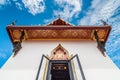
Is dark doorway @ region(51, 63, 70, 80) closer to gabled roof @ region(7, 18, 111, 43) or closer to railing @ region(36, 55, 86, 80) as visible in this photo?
railing @ region(36, 55, 86, 80)

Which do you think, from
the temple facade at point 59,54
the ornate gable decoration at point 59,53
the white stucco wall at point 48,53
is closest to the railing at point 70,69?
the temple facade at point 59,54

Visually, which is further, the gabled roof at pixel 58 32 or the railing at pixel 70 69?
the gabled roof at pixel 58 32

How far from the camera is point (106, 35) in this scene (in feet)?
22.1

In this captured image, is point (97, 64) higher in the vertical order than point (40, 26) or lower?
lower

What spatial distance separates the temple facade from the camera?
198 inches

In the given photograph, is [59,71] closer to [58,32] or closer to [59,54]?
[59,54]

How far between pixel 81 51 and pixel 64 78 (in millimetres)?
1411

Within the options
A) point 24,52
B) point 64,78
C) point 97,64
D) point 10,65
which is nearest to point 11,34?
point 24,52

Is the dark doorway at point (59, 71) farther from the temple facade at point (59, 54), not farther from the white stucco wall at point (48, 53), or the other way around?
the white stucco wall at point (48, 53)

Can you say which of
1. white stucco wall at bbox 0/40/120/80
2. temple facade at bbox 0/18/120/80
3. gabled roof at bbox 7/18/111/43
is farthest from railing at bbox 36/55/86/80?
gabled roof at bbox 7/18/111/43

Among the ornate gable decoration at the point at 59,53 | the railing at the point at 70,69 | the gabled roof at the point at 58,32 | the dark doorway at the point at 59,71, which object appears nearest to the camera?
the railing at the point at 70,69

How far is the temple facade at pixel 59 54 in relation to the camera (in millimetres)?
5023

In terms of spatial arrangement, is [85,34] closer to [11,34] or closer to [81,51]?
[81,51]

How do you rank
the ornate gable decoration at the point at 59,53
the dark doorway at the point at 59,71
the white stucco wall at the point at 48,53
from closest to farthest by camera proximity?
the white stucco wall at the point at 48,53 < the dark doorway at the point at 59,71 < the ornate gable decoration at the point at 59,53
